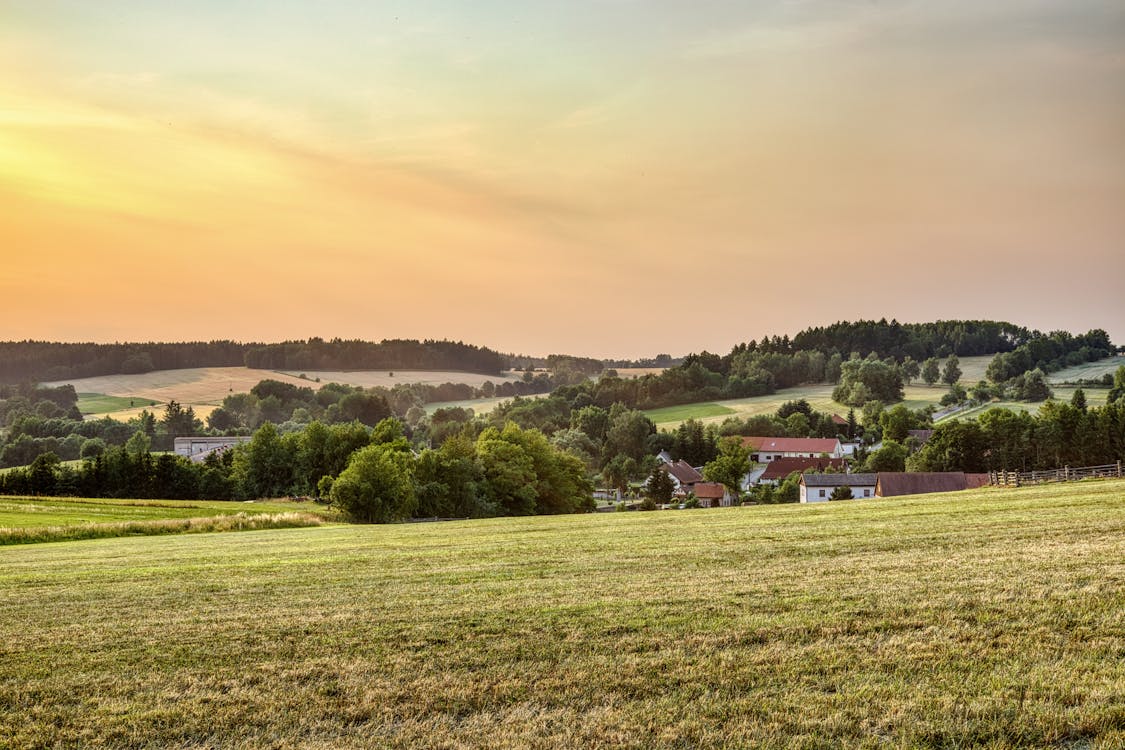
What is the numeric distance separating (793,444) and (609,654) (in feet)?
464

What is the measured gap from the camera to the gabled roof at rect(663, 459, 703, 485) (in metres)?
130

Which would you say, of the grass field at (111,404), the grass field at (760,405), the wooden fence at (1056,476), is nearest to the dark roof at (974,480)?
the wooden fence at (1056,476)

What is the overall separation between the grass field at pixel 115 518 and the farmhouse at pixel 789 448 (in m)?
86.3

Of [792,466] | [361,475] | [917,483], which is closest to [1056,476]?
[917,483]

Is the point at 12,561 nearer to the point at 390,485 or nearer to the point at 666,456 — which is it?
the point at 390,485

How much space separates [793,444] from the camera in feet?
485

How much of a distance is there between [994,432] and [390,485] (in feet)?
235

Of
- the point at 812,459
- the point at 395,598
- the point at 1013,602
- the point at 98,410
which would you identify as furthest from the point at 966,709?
the point at 98,410

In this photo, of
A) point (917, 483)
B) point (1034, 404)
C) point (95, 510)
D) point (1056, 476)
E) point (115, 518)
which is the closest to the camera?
point (1056, 476)

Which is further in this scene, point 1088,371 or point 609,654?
point 1088,371

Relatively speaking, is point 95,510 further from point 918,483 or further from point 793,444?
point 793,444

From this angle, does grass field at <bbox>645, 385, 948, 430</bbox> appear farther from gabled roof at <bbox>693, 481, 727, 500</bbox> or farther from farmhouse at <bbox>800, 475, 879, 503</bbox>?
farmhouse at <bbox>800, 475, 879, 503</bbox>

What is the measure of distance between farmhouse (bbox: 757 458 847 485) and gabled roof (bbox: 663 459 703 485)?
920 cm

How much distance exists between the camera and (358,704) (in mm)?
9852
